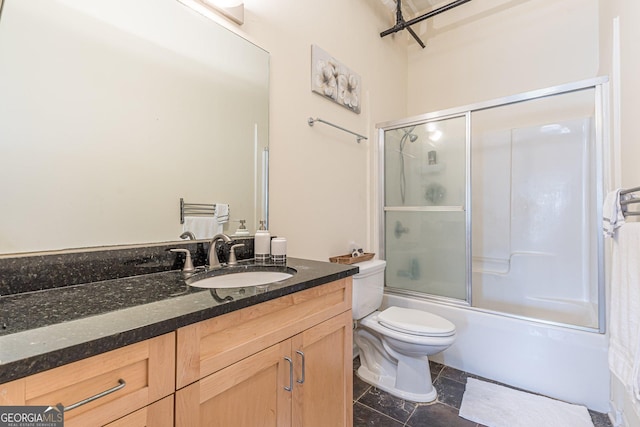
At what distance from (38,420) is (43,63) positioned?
38.2 inches

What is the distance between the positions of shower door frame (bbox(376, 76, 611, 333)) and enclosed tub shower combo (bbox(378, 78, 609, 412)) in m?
0.01

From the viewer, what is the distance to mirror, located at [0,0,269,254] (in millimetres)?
841

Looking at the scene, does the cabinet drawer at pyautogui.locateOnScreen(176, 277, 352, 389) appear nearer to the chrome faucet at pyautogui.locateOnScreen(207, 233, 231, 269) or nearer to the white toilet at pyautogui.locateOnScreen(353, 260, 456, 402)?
the chrome faucet at pyautogui.locateOnScreen(207, 233, 231, 269)

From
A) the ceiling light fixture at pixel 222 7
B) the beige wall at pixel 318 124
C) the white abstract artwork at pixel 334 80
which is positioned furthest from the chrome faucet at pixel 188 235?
the white abstract artwork at pixel 334 80

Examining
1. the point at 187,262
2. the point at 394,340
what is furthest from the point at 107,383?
the point at 394,340

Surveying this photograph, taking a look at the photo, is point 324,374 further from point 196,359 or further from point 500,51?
point 500,51

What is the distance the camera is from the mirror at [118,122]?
2.76 feet

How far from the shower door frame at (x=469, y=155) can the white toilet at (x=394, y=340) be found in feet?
1.52

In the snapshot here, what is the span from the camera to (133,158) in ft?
3.50

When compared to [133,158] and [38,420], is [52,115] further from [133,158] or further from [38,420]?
[38,420]

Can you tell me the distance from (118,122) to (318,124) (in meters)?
1.12

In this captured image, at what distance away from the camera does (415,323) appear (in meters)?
1.72

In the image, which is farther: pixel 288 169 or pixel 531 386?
pixel 531 386

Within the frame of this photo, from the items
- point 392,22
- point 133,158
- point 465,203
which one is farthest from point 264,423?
point 392,22
